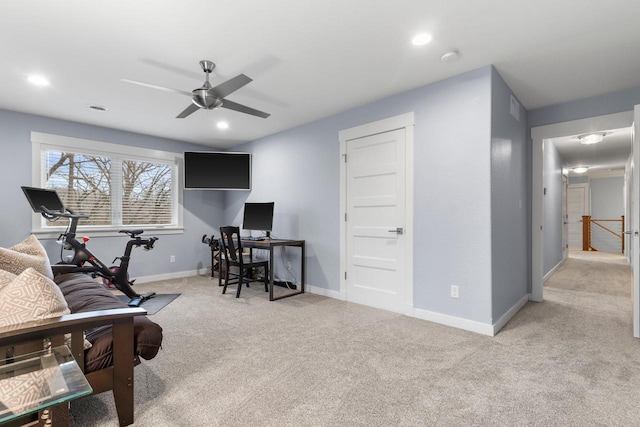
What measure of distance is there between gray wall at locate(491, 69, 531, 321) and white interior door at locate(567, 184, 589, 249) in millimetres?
7059

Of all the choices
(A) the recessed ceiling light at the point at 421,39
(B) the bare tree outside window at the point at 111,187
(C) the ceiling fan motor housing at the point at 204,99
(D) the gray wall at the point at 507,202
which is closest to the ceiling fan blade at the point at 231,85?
(C) the ceiling fan motor housing at the point at 204,99

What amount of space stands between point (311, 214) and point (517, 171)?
2.48 metres

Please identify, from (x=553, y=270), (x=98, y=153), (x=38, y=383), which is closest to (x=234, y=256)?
(x=98, y=153)

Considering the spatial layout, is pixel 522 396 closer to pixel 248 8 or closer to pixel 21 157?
pixel 248 8

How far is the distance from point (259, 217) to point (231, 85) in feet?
8.33

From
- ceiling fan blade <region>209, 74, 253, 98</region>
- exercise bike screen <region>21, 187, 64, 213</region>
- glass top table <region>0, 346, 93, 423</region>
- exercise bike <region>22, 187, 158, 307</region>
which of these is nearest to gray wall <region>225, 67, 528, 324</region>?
ceiling fan blade <region>209, 74, 253, 98</region>

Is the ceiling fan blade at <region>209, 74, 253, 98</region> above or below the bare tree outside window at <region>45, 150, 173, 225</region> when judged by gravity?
above

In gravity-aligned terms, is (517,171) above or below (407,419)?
above

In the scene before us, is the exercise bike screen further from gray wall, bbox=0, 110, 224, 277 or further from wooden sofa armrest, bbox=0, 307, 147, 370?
wooden sofa armrest, bbox=0, 307, 147, 370

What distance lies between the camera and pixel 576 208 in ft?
29.7

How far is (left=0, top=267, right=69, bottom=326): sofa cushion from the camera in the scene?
1234mm

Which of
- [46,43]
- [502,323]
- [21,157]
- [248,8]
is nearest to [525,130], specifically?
[502,323]

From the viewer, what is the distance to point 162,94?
3.33 meters

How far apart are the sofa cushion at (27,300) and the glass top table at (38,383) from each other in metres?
0.15
